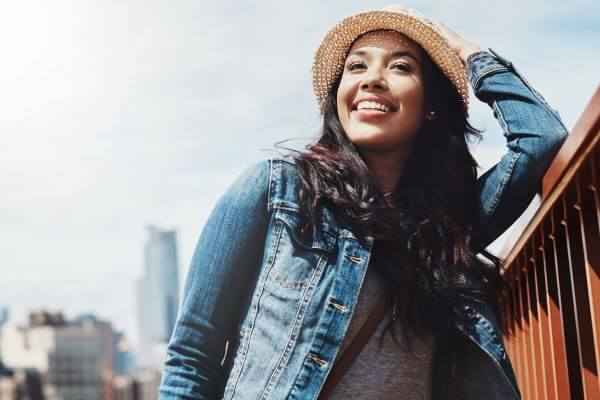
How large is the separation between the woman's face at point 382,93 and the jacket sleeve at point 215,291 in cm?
41

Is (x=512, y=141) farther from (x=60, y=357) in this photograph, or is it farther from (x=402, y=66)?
(x=60, y=357)

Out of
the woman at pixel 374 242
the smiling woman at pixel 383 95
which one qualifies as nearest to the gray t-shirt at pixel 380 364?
the woman at pixel 374 242

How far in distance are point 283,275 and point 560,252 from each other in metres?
0.67

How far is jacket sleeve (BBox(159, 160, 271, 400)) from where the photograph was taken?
71.3 inches

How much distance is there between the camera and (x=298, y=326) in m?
1.83

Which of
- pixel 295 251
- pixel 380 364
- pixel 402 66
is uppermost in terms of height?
pixel 402 66

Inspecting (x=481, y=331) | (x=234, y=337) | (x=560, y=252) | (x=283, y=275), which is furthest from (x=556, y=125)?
(x=234, y=337)

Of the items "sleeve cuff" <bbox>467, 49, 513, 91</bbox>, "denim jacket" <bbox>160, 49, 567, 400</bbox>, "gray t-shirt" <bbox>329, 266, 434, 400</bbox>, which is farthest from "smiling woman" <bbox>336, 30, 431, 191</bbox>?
"gray t-shirt" <bbox>329, 266, 434, 400</bbox>

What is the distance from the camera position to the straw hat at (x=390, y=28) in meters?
2.33

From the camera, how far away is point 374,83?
219 centimetres

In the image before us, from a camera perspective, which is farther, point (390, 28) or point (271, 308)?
point (390, 28)

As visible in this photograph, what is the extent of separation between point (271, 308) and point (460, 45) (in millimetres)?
1104

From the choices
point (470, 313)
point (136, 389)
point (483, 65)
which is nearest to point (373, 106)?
point (483, 65)

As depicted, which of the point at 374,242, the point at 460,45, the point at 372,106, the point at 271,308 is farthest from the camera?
the point at 460,45
